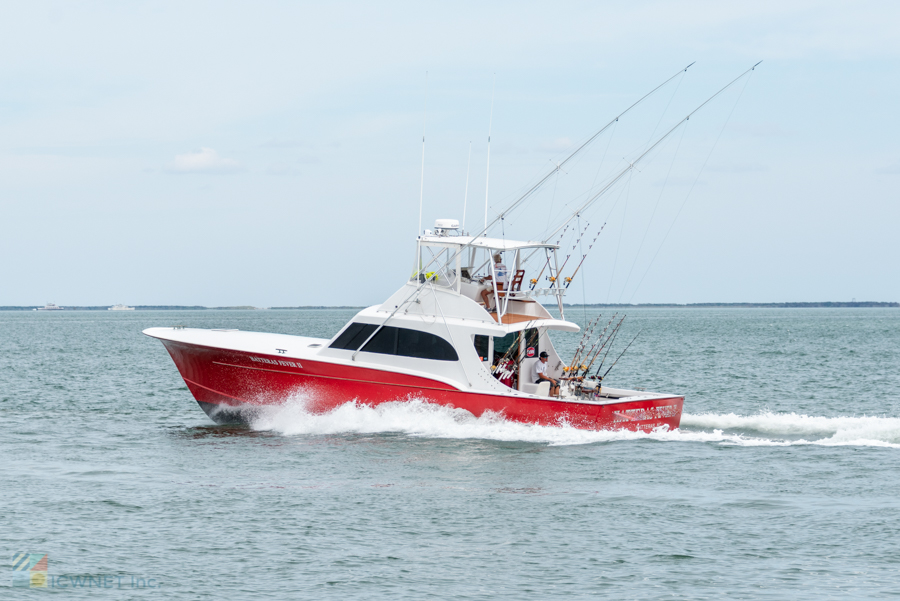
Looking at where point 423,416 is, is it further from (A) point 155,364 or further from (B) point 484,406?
(A) point 155,364

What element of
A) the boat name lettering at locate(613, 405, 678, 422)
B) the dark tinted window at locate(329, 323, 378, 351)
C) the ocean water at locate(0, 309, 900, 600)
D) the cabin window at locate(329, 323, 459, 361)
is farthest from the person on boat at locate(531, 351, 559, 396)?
the dark tinted window at locate(329, 323, 378, 351)

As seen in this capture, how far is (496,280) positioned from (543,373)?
6.57ft

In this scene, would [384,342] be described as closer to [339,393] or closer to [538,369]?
[339,393]

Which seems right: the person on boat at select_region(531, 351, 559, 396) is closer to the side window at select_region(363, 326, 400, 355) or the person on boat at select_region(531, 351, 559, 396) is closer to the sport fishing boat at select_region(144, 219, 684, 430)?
the sport fishing boat at select_region(144, 219, 684, 430)

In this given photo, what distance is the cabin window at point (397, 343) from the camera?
16.9 m

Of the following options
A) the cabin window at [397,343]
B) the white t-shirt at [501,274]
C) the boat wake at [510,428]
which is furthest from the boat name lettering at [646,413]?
the white t-shirt at [501,274]

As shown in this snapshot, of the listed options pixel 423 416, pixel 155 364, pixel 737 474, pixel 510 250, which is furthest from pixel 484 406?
pixel 155 364

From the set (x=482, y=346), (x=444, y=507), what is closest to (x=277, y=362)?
(x=482, y=346)

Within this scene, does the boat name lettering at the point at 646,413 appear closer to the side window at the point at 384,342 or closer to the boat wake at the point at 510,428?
the boat wake at the point at 510,428

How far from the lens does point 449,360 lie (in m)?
16.8

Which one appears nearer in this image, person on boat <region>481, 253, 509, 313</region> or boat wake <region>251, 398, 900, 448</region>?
boat wake <region>251, 398, 900, 448</region>

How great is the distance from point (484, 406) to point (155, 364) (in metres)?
30.1

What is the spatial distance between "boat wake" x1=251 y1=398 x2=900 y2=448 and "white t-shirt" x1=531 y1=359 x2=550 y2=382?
1403 mm

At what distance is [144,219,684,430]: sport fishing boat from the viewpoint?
16.6 metres
